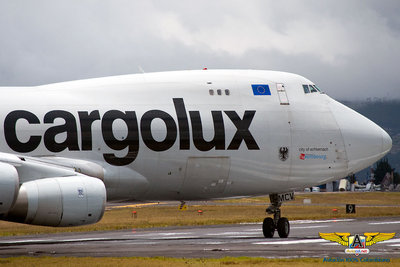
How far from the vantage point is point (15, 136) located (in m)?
26.7

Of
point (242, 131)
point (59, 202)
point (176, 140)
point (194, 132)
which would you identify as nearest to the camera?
point (59, 202)

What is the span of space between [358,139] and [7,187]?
608 inches

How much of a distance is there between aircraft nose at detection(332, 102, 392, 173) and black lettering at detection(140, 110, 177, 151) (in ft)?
24.3

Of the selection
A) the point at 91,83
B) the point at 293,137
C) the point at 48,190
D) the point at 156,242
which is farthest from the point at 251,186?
the point at 48,190

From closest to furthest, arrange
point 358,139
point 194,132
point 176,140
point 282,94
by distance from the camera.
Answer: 1. point 176,140
2. point 194,132
3. point 282,94
4. point 358,139

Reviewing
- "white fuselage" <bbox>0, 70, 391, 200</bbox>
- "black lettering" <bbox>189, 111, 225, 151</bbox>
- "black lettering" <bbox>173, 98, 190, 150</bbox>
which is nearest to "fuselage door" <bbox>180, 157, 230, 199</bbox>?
"white fuselage" <bbox>0, 70, 391, 200</bbox>

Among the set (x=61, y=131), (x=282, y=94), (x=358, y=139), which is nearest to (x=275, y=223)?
(x=358, y=139)

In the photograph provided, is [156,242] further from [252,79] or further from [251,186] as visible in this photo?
[252,79]

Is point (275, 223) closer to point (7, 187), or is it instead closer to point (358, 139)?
point (358, 139)

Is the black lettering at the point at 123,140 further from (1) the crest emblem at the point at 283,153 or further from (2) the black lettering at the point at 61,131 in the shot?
(1) the crest emblem at the point at 283,153

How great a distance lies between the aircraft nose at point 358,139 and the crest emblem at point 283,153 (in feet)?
8.39

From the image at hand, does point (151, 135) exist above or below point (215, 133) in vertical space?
below

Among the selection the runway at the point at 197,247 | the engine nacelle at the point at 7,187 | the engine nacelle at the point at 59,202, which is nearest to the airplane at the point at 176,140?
the engine nacelle at the point at 59,202

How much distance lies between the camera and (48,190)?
77.4ft
